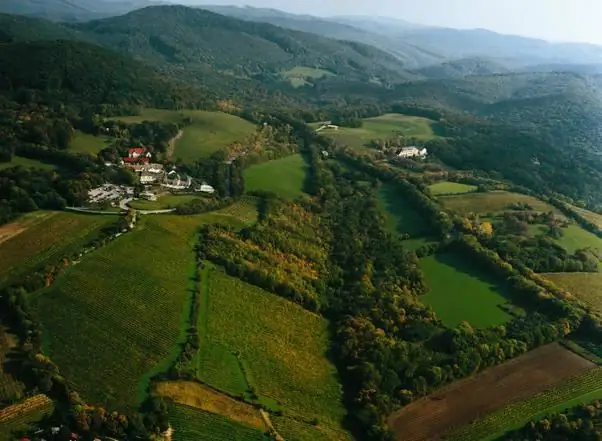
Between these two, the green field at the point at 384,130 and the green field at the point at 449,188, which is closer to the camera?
the green field at the point at 449,188

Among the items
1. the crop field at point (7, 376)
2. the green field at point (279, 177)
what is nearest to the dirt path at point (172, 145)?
the green field at point (279, 177)

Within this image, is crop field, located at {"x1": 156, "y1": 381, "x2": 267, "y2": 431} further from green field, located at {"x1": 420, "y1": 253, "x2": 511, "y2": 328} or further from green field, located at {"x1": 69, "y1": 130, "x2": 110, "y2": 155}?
green field, located at {"x1": 69, "y1": 130, "x2": 110, "y2": 155}

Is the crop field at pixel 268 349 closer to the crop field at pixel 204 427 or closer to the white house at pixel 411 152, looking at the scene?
the crop field at pixel 204 427

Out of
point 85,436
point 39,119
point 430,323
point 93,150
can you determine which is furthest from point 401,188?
point 85,436

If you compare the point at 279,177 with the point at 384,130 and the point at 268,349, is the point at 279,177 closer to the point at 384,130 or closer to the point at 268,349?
the point at 268,349

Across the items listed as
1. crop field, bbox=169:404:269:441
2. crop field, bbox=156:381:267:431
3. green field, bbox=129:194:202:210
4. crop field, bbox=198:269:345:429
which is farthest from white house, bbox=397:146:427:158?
crop field, bbox=169:404:269:441

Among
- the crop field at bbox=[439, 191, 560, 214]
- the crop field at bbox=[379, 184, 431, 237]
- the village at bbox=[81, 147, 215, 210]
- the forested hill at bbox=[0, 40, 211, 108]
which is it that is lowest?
the crop field at bbox=[379, 184, 431, 237]

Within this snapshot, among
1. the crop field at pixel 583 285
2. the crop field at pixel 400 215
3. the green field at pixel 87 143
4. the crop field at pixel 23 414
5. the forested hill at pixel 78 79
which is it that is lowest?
the crop field at pixel 23 414
